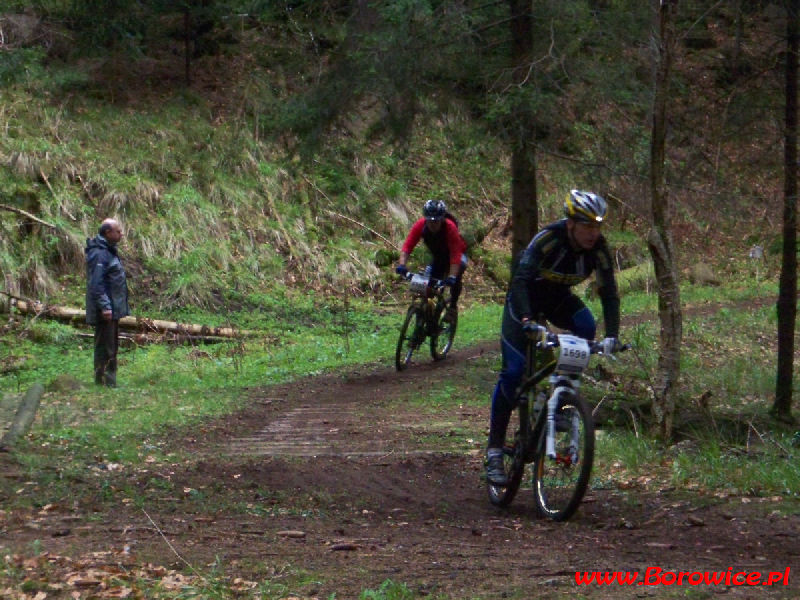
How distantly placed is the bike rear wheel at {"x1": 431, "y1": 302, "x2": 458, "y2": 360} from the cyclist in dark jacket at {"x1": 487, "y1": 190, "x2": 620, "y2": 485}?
7047 mm

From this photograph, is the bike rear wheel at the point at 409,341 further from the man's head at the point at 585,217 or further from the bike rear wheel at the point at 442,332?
the man's head at the point at 585,217

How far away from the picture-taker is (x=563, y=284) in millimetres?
7008

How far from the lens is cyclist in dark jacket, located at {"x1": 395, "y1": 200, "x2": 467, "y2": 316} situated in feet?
43.2

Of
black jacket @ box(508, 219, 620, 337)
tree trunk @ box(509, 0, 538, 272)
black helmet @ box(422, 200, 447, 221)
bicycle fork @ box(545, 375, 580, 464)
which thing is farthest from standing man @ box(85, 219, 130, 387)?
bicycle fork @ box(545, 375, 580, 464)

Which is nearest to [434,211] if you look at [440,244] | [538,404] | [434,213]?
[434,213]

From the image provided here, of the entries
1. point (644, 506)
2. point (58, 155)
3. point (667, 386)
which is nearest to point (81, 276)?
point (58, 155)

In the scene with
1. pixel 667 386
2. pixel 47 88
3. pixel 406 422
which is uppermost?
pixel 47 88

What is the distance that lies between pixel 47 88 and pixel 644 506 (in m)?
19.4

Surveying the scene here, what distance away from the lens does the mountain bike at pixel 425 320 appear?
1383 cm

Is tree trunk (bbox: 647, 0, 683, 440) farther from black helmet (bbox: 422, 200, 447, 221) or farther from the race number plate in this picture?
black helmet (bbox: 422, 200, 447, 221)

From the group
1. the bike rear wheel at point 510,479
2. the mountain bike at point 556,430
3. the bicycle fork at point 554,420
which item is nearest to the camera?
the mountain bike at point 556,430

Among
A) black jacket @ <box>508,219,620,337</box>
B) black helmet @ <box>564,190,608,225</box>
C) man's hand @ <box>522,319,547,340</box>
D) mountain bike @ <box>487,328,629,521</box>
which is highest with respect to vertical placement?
black helmet @ <box>564,190,608,225</box>

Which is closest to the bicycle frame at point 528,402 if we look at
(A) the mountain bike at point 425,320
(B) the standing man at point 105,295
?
(A) the mountain bike at point 425,320

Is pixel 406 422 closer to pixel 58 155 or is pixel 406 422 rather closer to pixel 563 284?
pixel 563 284
